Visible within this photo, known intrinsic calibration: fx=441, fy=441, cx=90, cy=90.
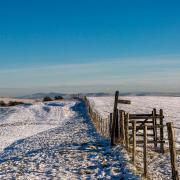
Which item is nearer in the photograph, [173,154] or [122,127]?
[173,154]

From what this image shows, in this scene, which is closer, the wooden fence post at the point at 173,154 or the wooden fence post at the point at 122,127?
the wooden fence post at the point at 173,154

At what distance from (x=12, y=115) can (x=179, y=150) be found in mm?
58792

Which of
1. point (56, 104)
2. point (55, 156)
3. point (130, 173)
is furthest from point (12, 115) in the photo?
point (130, 173)

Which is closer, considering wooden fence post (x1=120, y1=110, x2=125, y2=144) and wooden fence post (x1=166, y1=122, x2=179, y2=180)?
wooden fence post (x1=166, y1=122, x2=179, y2=180)

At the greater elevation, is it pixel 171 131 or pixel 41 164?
pixel 171 131

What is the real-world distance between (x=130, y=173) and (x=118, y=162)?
2.63 meters

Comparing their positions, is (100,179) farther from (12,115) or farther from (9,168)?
(12,115)

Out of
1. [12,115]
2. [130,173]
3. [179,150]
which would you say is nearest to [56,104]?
[12,115]

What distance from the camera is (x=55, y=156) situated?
22250 millimetres

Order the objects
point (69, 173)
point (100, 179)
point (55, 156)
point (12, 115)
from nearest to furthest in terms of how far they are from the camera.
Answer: point (100, 179) → point (69, 173) → point (55, 156) → point (12, 115)

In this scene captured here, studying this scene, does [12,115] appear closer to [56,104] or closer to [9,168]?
[56,104]

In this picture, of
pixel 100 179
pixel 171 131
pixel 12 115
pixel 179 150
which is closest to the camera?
pixel 171 131

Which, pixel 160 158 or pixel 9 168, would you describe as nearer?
pixel 9 168

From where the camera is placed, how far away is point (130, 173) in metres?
16.8
